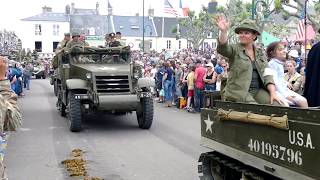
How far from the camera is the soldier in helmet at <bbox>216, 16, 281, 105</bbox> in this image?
5.63 m

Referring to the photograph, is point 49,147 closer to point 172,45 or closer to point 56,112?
point 56,112

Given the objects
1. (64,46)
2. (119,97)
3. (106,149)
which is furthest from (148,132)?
(64,46)

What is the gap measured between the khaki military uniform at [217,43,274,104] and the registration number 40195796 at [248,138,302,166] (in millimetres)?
703

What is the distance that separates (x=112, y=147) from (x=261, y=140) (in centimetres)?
602

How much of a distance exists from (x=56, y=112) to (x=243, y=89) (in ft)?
39.9

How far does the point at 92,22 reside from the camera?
277 feet

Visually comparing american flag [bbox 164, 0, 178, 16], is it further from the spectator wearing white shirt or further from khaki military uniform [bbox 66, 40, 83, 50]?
the spectator wearing white shirt

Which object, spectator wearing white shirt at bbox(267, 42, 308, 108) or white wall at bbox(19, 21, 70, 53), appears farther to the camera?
white wall at bbox(19, 21, 70, 53)

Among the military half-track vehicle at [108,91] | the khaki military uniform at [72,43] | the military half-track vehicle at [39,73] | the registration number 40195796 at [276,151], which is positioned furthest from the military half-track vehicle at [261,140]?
the military half-track vehicle at [39,73]

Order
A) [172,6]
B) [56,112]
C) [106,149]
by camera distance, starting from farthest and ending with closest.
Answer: [172,6] < [56,112] < [106,149]

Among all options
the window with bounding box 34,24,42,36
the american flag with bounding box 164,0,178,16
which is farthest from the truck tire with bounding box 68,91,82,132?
the window with bounding box 34,24,42,36

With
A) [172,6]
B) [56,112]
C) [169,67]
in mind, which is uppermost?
[172,6]

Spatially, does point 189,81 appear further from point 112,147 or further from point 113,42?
point 112,147

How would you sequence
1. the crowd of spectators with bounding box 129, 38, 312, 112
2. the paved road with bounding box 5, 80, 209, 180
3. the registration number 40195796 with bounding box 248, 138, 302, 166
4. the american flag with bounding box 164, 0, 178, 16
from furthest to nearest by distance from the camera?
the american flag with bounding box 164, 0, 178, 16 → the crowd of spectators with bounding box 129, 38, 312, 112 → the paved road with bounding box 5, 80, 209, 180 → the registration number 40195796 with bounding box 248, 138, 302, 166
